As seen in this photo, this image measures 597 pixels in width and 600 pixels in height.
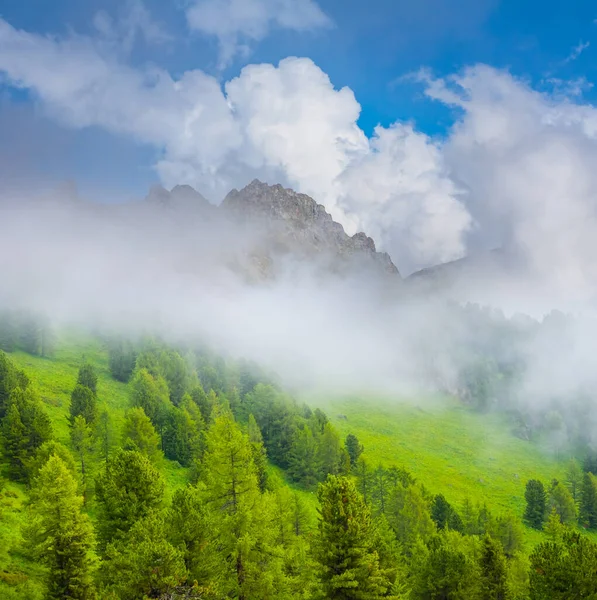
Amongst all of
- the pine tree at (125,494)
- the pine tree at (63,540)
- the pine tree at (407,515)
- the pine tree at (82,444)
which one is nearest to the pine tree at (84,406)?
the pine tree at (82,444)

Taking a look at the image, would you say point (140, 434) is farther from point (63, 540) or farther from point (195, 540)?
point (195, 540)

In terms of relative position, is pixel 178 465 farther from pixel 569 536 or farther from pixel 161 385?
pixel 569 536

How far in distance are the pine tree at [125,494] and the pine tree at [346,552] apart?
48.2ft

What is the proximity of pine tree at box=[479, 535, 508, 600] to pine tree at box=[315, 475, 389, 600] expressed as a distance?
18.5m

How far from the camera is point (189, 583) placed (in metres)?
29.8

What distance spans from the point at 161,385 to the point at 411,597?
255 feet

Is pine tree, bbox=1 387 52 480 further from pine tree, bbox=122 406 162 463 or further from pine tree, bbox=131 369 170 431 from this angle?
pine tree, bbox=131 369 170 431

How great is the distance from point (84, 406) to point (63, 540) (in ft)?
149

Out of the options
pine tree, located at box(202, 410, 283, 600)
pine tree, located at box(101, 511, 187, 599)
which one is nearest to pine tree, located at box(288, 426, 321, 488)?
pine tree, located at box(202, 410, 283, 600)

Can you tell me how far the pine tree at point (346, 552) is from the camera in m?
30.0

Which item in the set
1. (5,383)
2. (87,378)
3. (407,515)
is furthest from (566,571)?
(87,378)

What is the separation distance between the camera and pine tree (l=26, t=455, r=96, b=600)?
3322cm

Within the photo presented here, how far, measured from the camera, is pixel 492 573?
4397cm

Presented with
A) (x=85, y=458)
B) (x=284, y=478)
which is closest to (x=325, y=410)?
(x=284, y=478)
